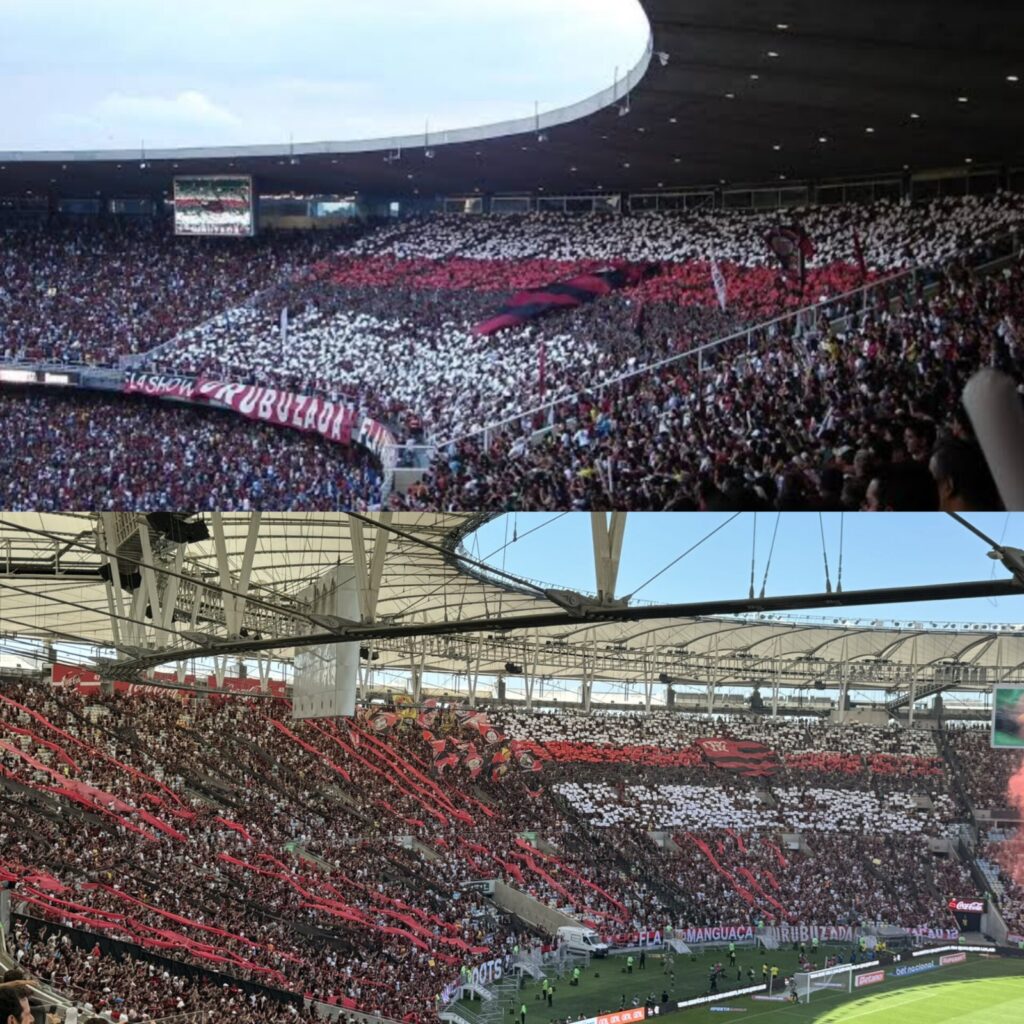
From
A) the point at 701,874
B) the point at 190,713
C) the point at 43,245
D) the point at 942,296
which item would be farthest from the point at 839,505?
the point at 43,245

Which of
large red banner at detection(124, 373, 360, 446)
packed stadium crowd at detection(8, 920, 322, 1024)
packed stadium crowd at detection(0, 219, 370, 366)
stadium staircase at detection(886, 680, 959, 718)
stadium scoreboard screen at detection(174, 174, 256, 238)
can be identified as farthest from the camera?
stadium staircase at detection(886, 680, 959, 718)

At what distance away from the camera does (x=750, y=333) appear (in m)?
25.3

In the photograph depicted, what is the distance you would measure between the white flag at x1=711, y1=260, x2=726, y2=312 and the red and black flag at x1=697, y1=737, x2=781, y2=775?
17613mm

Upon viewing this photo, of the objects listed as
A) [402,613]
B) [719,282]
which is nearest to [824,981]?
[719,282]

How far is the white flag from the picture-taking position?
2709 cm

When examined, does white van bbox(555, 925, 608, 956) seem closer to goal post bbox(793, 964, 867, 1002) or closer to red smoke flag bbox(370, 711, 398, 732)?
goal post bbox(793, 964, 867, 1002)

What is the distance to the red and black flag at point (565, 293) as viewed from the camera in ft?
95.8

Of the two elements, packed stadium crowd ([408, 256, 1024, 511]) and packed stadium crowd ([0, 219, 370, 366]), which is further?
packed stadium crowd ([0, 219, 370, 366])

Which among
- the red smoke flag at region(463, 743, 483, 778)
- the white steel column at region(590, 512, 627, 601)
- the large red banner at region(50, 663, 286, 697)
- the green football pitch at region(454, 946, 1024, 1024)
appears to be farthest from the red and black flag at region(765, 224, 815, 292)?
the white steel column at region(590, 512, 627, 601)

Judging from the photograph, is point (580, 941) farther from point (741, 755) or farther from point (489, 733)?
point (741, 755)

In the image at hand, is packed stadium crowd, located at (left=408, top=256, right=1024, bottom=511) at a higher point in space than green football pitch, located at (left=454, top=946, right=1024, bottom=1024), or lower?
higher

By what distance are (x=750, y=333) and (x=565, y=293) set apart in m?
5.31

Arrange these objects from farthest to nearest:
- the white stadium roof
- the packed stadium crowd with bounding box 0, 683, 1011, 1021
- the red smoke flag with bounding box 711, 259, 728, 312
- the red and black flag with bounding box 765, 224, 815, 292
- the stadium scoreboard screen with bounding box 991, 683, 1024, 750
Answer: the stadium scoreboard screen with bounding box 991, 683, 1024, 750 < the red smoke flag with bounding box 711, 259, 728, 312 < the red and black flag with bounding box 765, 224, 815, 292 < the packed stadium crowd with bounding box 0, 683, 1011, 1021 < the white stadium roof

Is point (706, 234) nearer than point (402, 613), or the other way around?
point (402, 613)
